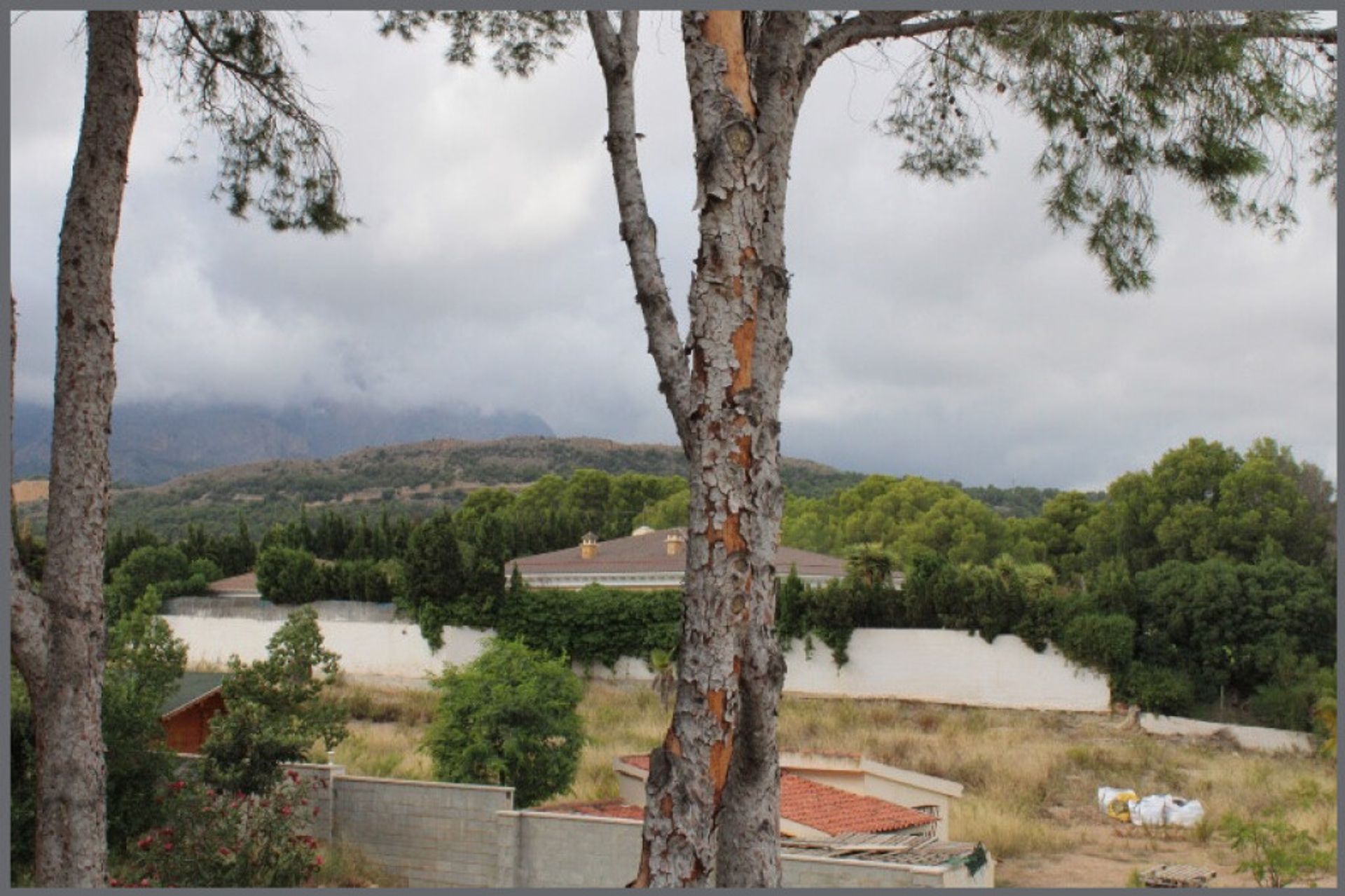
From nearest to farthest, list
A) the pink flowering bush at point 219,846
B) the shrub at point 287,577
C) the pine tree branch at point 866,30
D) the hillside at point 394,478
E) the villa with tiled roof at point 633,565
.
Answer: the pine tree branch at point 866,30 → the pink flowering bush at point 219,846 → the villa with tiled roof at point 633,565 → the shrub at point 287,577 → the hillside at point 394,478

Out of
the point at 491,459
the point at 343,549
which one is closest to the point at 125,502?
the point at 491,459

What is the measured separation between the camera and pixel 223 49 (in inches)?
275

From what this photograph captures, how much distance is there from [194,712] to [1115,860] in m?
8.87

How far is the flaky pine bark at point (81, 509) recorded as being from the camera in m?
4.77

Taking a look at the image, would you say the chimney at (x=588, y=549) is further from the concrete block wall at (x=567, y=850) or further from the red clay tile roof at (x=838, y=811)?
the concrete block wall at (x=567, y=850)

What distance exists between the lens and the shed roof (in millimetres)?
11711

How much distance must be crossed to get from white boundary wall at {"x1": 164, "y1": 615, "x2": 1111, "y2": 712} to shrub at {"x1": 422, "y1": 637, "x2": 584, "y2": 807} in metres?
7.76

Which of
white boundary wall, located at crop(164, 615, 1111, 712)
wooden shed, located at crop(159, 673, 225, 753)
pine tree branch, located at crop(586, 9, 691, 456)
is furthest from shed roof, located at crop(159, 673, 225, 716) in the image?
pine tree branch, located at crop(586, 9, 691, 456)

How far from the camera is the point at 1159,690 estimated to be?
19156 millimetres

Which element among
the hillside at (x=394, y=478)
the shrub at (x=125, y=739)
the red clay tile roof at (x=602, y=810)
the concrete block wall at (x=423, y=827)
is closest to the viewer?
the shrub at (x=125, y=739)

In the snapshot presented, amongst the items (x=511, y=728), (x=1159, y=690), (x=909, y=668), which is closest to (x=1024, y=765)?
(x=1159, y=690)

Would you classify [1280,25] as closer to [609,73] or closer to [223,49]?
[609,73]

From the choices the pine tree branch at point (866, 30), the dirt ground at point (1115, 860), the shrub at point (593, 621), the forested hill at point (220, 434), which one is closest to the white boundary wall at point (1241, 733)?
the dirt ground at point (1115, 860)

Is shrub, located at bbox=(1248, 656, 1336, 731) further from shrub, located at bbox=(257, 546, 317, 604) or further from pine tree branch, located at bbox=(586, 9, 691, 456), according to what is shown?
shrub, located at bbox=(257, 546, 317, 604)
